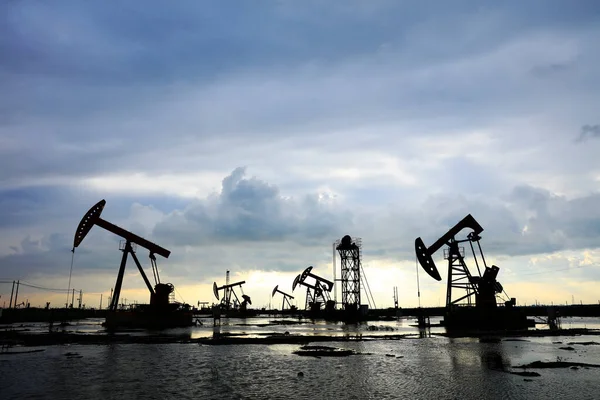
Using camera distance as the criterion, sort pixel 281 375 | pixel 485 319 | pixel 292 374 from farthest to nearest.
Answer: pixel 485 319, pixel 292 374, pixel 281 375

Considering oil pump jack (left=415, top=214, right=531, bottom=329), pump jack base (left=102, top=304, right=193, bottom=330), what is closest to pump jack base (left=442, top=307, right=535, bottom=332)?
oil pump jack (left=415, top=214, right=531, bottom=329)

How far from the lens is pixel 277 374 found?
1928 cm

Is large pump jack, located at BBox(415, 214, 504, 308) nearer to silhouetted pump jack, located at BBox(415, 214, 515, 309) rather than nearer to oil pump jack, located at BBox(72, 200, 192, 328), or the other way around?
silhouetted pump jack, located at BBox(415, 214, 515, 309)

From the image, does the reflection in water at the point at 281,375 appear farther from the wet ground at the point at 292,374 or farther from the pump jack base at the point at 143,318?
the pump jack base at the point at 143,318

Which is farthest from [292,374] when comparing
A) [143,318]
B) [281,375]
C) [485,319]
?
[143,318]

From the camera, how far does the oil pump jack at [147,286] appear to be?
55.2m

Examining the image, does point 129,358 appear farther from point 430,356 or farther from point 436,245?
point 436,245

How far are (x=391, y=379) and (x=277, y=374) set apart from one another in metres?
4.88

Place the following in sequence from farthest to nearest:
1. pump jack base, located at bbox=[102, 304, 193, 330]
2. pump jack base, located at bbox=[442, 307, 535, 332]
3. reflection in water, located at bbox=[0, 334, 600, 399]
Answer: pump jack base, located at bbox=[102, 304, 193, 330] → pump jack base, located at bbox=[442, 307, 535, 332] → reflection in water, located at bbox=[0, 334, 600, 399]

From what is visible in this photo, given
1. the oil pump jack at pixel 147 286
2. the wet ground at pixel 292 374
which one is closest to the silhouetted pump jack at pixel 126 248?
the oil pump jack at pixel 147 286

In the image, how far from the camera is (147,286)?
61000mm

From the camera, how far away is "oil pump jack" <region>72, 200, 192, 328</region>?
55.2m

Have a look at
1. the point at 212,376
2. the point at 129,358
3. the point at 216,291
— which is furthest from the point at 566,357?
the point at 216,291

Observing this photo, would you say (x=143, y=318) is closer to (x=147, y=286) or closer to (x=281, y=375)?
(x=147, y=286)
